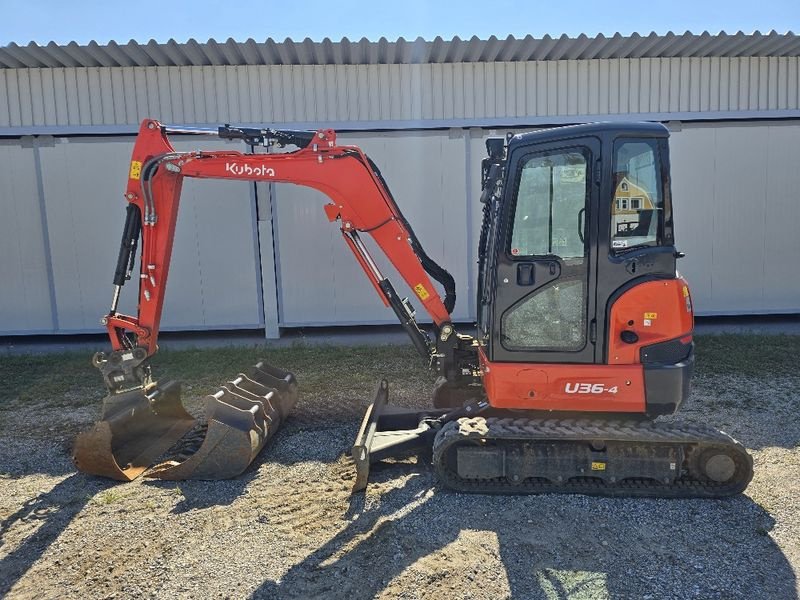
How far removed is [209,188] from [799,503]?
27.1 ft

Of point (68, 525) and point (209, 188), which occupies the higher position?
point (209, 188)

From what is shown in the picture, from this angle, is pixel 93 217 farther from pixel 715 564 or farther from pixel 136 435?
pixel 715 564

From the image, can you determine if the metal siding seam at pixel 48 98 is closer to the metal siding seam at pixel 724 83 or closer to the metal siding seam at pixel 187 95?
the metal siding seam at pixel 187 95

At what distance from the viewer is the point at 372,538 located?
12.4 feet

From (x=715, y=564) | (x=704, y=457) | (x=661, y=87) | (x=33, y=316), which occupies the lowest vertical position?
(x=715, y=564)

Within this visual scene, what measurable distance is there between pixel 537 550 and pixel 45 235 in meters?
8.88

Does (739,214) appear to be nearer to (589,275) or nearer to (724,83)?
(724,83)

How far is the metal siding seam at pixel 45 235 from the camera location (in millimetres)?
9219

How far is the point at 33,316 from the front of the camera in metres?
9.52

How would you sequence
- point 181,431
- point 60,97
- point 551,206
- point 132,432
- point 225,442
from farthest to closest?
point 60,97 → point 181,431 → point 132,432 → point 225,442 → point 551,206

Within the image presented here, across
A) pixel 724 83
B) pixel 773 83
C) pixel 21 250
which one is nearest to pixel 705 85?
pixel 724 83

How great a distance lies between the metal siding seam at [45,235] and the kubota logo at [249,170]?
19.4ft

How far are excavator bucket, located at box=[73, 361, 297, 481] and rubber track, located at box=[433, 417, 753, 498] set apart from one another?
1570mm

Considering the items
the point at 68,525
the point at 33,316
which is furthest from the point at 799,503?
the point at 33,316
